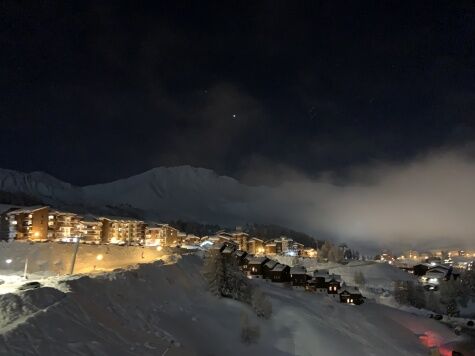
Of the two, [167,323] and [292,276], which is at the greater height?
[292,276]

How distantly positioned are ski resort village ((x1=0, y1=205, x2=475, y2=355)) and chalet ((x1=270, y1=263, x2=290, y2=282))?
236 mm

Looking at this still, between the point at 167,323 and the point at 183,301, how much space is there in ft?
35.3

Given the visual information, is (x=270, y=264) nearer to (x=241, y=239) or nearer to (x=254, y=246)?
(x=241, y=239)

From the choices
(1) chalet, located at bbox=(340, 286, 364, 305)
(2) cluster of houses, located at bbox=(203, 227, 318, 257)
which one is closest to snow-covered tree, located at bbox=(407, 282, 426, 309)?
(1) chalet, located at bbox=(340, 286, 364, 305)

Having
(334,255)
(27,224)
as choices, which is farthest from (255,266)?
(334,255)

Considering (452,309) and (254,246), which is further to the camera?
(254,246)

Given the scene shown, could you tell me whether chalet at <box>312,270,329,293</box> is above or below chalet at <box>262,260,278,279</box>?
below

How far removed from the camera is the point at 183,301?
48500 millimetres

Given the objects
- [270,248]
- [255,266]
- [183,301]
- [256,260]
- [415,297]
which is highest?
[270,248]

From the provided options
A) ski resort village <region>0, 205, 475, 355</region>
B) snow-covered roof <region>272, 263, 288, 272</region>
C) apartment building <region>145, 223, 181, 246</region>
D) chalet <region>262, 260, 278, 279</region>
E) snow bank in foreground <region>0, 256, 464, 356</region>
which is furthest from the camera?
apartment building <region>145, 223, 181, 246</region>

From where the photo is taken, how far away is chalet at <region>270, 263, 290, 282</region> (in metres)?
101

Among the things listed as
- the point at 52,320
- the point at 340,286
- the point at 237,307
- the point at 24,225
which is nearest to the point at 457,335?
the point at 340,286

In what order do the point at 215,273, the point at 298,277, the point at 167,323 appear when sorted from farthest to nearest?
the point at 298,277, the point at 215,273, the point at 167,323

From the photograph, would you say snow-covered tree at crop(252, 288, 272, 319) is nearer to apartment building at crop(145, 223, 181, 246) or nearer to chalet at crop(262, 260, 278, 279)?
chalet at crop(262, 260, 278, 279)
